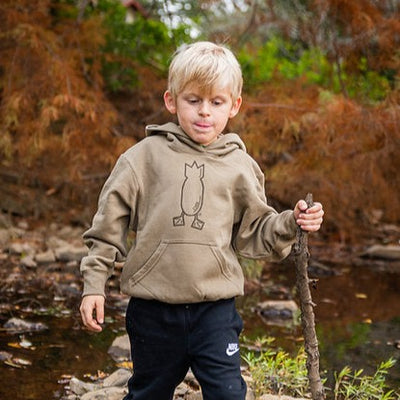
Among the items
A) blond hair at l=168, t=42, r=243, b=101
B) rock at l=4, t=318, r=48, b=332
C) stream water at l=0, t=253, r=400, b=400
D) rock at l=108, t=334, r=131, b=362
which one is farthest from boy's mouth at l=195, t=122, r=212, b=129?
rock at l=4, t=318, r=48, b=332

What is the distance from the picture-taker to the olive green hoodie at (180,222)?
253 cm

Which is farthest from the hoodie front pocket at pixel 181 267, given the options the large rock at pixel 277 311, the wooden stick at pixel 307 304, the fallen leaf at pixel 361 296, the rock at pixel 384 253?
the rock at pixel 384 253

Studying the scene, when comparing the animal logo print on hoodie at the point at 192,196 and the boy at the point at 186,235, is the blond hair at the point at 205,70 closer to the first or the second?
the boy at the point at 186,235

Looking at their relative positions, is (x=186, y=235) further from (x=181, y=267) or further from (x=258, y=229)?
(x=258, y=229)

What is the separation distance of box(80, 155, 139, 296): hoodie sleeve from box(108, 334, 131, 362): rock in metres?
1.75

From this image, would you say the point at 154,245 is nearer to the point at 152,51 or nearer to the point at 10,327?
the point at 10,327

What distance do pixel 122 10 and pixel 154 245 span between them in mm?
5877

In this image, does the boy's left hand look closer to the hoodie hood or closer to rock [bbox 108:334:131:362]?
the hoodie hood

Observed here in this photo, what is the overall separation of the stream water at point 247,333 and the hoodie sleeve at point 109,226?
50.1 inches

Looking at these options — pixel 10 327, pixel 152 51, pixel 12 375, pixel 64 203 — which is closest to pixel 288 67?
pixel 152 51

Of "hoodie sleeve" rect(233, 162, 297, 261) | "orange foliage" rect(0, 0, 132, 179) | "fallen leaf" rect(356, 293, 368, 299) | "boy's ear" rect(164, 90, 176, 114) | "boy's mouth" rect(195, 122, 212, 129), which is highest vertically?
"orange foliage" rect(0, 0, 132, 179)

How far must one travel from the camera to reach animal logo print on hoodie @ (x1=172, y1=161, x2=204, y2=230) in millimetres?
2549

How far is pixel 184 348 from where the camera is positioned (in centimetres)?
253

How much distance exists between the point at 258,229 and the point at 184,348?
49cm
